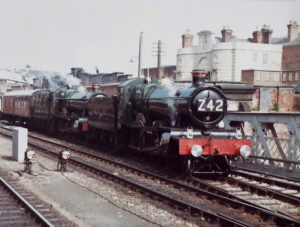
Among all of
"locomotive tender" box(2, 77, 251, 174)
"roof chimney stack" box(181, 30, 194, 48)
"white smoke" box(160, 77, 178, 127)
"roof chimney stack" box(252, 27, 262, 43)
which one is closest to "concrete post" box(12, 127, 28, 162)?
"locomotive tender" box(2, 77, 251, 174)

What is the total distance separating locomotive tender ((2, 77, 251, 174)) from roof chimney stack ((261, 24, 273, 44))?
3653cm

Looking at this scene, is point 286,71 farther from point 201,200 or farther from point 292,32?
point 201,200

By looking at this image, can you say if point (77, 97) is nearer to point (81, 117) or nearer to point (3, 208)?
point (81, 117)

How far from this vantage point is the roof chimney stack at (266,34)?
177 feet

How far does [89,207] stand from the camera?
9492 millimetres

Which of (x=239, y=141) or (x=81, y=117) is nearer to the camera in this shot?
(x=239, y=141)

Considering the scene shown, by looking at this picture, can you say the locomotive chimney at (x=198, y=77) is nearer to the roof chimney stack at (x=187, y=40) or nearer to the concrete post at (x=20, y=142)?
the concrete post at (x=20, y=142)

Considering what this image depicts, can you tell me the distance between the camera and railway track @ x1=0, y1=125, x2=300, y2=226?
27.4ft

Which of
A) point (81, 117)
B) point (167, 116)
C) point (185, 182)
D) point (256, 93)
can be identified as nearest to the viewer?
point (185, 182)

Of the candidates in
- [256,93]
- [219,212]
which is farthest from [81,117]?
[219,212]

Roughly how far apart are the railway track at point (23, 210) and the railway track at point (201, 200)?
102 inches

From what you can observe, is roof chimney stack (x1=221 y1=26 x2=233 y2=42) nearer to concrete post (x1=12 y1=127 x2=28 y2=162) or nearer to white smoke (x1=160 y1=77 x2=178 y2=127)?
white smoke (x1=160 y1=77 x2=178 y2=127)

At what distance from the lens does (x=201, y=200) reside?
10.2 metres

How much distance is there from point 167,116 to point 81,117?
1010cm
